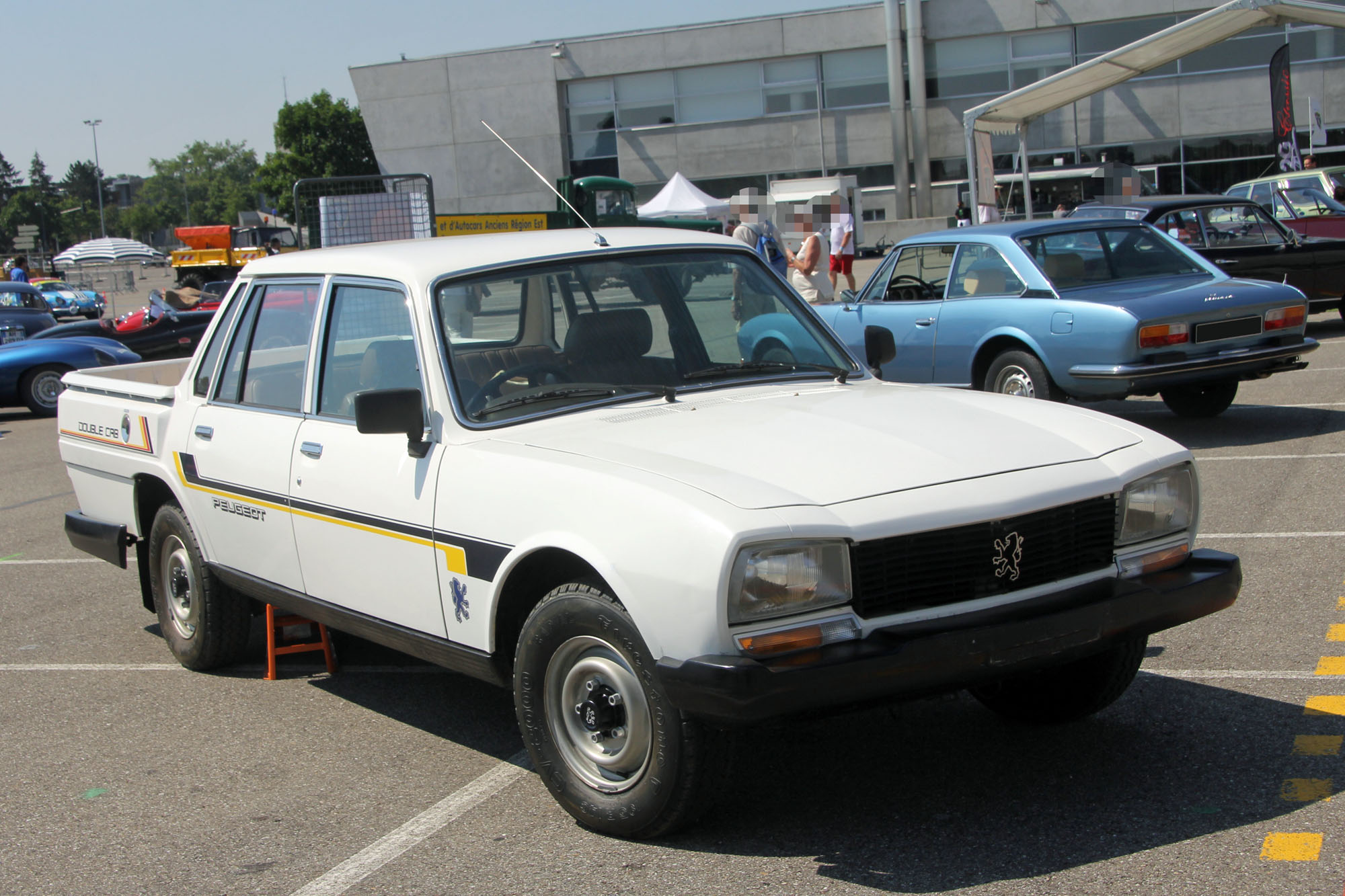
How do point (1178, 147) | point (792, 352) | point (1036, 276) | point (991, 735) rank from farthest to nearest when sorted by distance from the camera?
1. point (1178, 147)
2. point (1036, 276)
3. point (792, 352)
4. point (991, 735)

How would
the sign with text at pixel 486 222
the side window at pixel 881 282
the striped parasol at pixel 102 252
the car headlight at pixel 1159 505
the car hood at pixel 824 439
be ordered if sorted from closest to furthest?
the car hood at pixel 824 439 → the car headlight at pixel 1159 505 → the side window at pixel 881 282 → the sign with text at pixel 486 222 → the striped parasol at pixel 102 252

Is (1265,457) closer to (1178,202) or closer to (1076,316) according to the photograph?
(1076,316)

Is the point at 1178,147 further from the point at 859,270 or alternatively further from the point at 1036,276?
the point at 1036,276

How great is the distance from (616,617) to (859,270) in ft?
114

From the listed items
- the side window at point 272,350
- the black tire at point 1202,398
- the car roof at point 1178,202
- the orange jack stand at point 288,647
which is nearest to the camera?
the side window at point 272,350

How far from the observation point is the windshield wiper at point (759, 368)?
4.54m

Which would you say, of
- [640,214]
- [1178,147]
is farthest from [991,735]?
[1178,147]

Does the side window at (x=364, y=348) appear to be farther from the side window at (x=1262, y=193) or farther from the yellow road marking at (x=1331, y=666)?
the side window at (x=1262, y=193)

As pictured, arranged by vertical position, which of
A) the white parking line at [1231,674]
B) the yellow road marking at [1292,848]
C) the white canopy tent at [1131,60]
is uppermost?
the white canopy tent at [1131,60]

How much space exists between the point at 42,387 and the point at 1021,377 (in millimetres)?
12823

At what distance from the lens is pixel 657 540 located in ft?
10.7

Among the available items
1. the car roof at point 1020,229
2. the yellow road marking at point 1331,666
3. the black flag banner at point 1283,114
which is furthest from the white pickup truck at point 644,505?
the black flag banner at point 1283,114

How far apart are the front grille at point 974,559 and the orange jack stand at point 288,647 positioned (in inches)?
113

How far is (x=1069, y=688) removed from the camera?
4.24 meters
